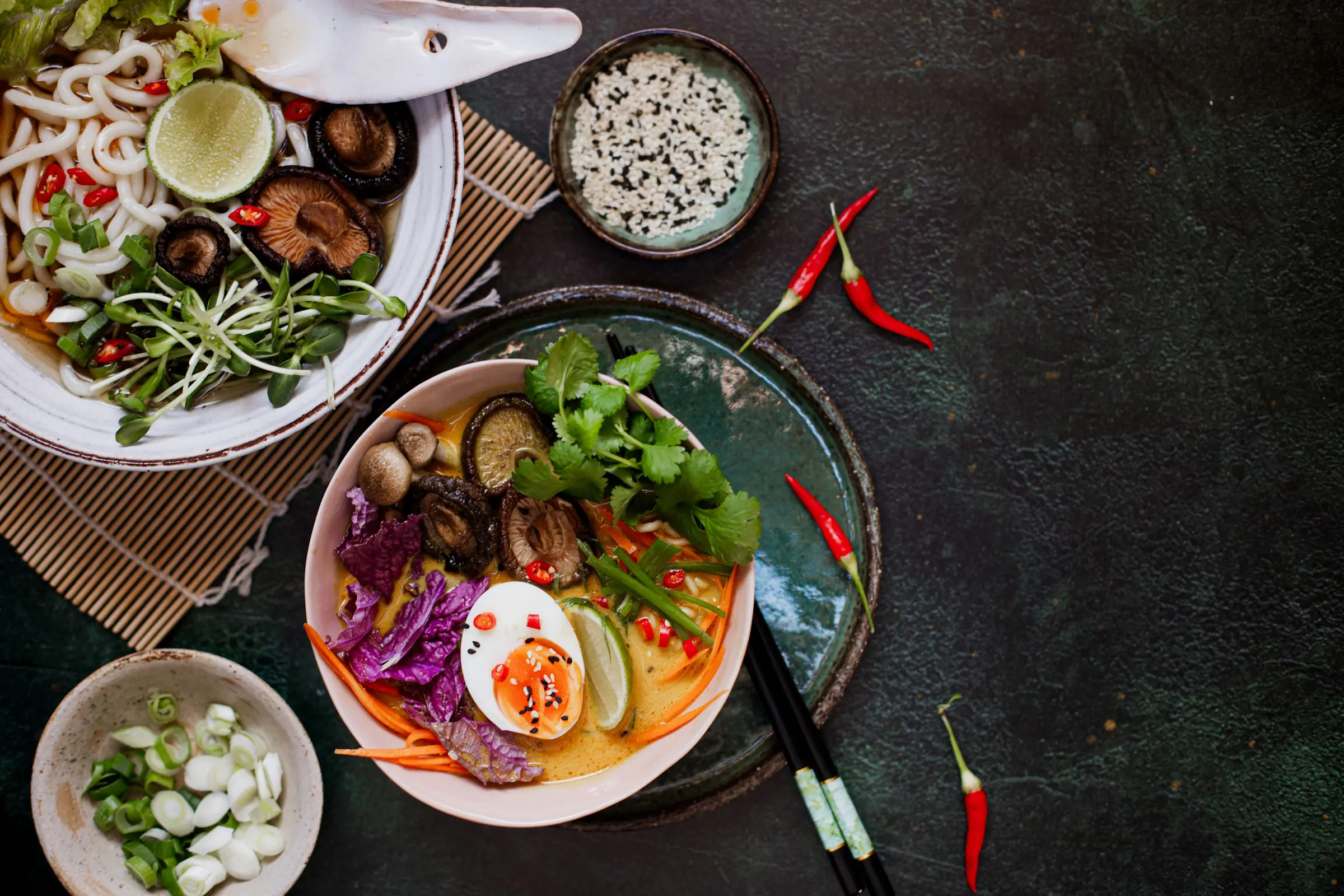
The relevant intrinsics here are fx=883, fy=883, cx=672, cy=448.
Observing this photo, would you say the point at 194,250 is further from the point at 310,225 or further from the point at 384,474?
the point at 384,474

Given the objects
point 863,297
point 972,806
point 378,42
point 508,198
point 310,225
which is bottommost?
point 972,806

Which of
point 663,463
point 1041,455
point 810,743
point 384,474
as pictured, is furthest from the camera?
point 1041,455

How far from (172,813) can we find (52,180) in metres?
1.67

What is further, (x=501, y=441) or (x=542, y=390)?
(x=501, y=441)

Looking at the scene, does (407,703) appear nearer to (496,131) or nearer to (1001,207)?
(496,131)

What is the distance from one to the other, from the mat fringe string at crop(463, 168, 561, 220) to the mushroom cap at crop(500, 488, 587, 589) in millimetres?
835

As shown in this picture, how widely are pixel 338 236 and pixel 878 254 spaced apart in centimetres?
146

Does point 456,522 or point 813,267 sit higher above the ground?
point 813,267

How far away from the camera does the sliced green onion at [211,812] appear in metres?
2.39

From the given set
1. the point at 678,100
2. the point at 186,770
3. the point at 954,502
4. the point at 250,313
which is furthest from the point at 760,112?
the point at 186,770

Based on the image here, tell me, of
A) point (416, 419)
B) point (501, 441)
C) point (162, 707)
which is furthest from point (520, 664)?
point (162, 707)

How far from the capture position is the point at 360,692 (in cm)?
210

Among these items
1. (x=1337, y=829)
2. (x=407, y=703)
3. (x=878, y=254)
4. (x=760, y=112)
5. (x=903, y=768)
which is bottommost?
(x=1337, y=829)

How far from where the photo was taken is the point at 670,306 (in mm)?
2352
